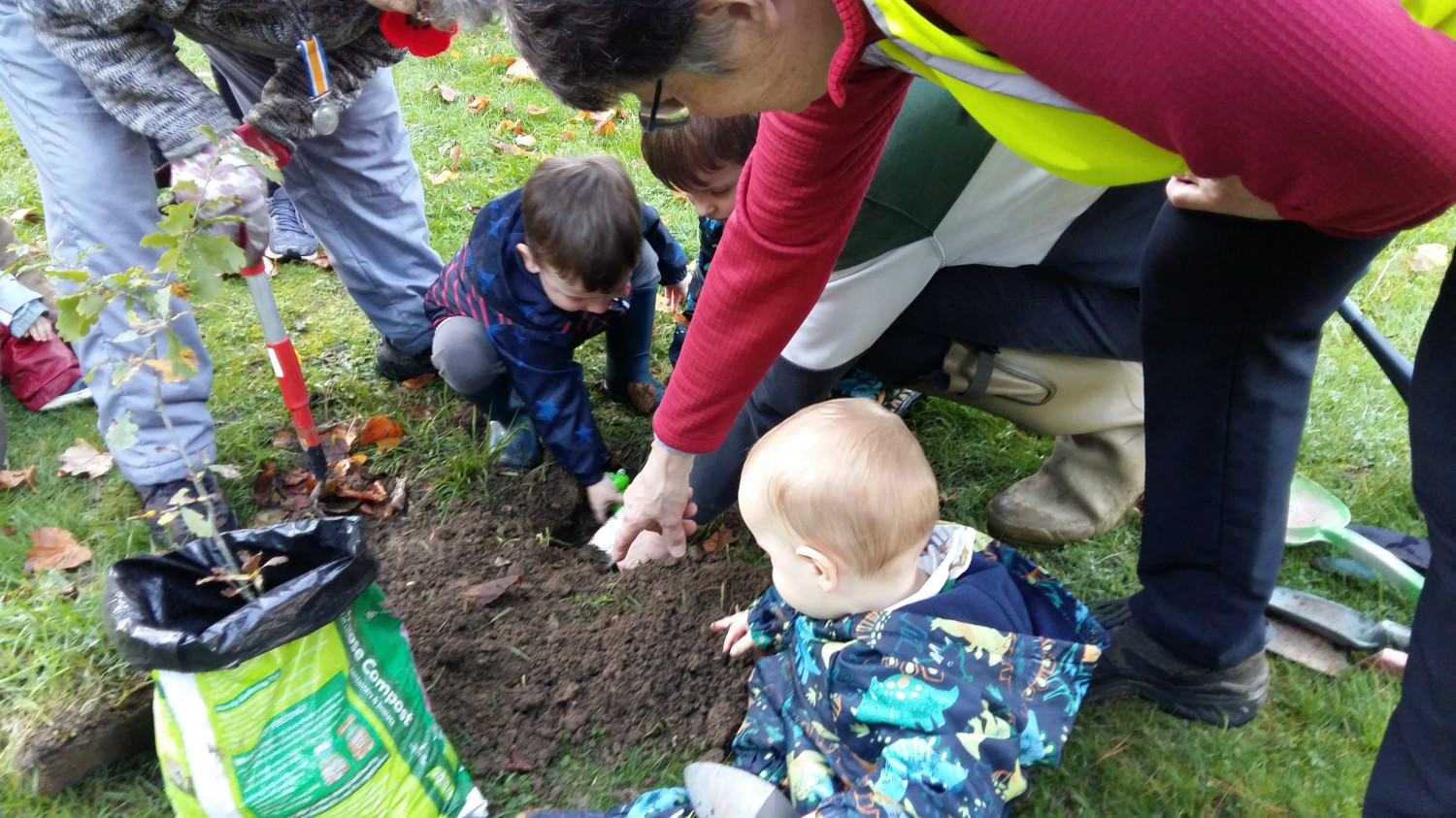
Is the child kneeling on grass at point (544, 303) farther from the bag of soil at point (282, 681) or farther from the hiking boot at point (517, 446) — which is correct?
the bag of soil at point (282, 681)

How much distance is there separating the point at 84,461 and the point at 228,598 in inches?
58.1

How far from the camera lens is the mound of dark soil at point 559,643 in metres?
1.91

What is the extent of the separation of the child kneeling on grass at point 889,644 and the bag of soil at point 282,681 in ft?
1.12

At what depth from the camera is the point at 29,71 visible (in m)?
2.17

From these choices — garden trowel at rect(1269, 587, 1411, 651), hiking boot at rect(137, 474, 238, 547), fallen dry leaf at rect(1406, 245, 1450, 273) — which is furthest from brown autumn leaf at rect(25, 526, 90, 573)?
fallen dry leaf at rect(1406, 245, 1450, 273)

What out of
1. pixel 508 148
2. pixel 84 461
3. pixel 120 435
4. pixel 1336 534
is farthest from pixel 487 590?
pixel 508 148

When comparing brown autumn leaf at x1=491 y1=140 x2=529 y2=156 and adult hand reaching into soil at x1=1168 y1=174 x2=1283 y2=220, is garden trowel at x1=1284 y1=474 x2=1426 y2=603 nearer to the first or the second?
adult hand reaching into soil at x1=1168 y1=174 x2=1283 y2=220

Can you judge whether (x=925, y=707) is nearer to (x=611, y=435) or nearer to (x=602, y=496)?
(x=602, y=496)

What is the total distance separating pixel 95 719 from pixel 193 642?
632 mm

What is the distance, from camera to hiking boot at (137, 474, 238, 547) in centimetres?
228

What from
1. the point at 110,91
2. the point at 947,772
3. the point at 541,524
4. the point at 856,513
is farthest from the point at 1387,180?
the point at 110,91

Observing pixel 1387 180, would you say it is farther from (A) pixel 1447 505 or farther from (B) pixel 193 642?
(B) pixel 193 642

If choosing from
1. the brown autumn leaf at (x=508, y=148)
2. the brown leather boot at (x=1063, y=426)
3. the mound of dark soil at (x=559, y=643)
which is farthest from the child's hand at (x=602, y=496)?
the brown autumn leaf at (x=508, y=148)

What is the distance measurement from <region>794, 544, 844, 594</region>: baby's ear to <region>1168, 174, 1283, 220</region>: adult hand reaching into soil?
796 mm
